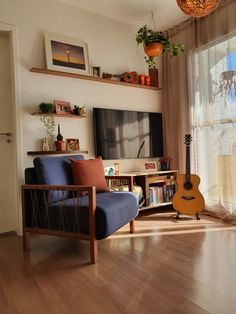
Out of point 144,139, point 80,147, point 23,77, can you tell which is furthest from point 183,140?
point 23,77

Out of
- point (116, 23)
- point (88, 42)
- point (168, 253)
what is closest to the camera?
point (168, 253)

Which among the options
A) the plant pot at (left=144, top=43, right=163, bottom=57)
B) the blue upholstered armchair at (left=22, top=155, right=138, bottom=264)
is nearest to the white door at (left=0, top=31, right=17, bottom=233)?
the blue upholstered armchair at (left=22, top=155, right=138, bottom=264)

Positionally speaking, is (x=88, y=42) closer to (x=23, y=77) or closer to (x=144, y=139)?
(x=23, y=77)

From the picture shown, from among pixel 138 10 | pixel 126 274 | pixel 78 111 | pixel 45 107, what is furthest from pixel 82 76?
pixel 126 274

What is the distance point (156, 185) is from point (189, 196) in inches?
20.1

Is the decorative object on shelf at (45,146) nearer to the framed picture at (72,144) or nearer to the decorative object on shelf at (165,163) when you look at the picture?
the framed picture at (72,144)

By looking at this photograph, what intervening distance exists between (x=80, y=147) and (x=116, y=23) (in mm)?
1782

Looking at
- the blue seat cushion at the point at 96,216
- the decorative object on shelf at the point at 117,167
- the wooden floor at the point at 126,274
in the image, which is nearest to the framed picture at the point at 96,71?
the decorative object on shelf at the point at 117,167

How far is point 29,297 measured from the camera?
1.50 metres

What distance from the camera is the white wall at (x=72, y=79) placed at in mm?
2797

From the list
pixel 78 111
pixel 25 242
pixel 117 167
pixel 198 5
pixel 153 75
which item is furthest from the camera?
pixel 153 75

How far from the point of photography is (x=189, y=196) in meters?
3.07

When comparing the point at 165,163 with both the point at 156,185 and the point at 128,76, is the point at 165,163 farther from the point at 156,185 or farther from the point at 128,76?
the point at 128,76

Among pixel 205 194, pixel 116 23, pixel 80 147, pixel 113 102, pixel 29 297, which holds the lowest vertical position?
pixel 29 297
